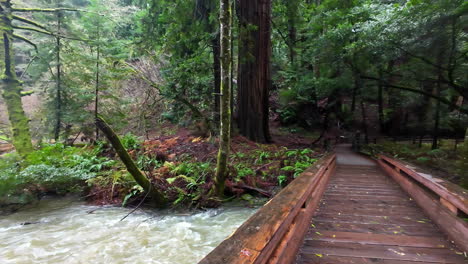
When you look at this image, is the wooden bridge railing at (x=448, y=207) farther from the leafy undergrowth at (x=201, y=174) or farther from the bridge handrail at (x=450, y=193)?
the leafy undergrowth at (x=201, y=174)

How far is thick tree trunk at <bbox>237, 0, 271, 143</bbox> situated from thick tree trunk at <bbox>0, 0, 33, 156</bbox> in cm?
1108

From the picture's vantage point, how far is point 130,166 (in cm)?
543

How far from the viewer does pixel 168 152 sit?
1003 centimetres

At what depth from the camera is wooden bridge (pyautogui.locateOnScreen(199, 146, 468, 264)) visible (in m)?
1.85

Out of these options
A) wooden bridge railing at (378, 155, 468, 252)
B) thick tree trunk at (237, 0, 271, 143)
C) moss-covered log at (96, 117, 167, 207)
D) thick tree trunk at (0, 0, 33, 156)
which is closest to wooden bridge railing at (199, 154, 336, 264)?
wooden bridge railing at (378, 155, 468, 252)

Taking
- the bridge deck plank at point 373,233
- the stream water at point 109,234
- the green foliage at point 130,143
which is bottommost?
the stream water at point 109,234

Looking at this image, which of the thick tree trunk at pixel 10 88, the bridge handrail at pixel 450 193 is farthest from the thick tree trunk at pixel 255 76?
the thick tree trunk at pixel 10 88

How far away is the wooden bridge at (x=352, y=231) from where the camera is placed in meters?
1.85

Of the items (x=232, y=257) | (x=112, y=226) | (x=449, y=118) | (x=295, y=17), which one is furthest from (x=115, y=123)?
(x=449, y=118)

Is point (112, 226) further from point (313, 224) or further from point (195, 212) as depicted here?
point (313, 224)

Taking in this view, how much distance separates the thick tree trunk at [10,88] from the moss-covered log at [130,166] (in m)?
10.2

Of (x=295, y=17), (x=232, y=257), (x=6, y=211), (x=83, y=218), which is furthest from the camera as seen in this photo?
(x=295, y=17)

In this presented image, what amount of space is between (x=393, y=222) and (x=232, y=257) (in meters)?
3.19

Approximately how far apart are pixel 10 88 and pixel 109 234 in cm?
1379
